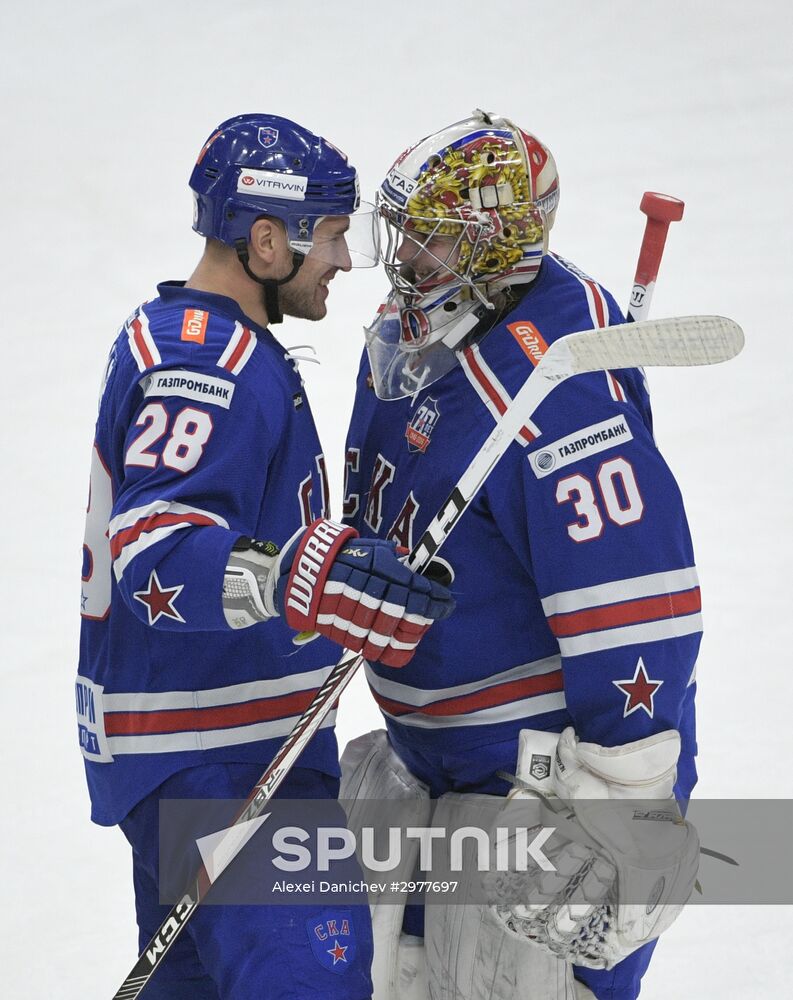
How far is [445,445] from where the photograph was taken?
7.16 ft

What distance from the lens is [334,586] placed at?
Result: 1885 millimetres

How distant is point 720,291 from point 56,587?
2673mm

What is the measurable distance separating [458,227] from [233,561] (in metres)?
0.61

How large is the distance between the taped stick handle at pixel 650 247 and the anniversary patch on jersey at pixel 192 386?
667mm

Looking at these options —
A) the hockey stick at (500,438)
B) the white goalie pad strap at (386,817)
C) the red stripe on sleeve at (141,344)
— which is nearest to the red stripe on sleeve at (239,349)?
the red stripe on sleeve at (141,344)

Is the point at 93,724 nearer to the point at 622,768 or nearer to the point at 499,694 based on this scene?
the point at 499,694

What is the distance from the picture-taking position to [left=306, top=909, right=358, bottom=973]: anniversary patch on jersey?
80.6 inches

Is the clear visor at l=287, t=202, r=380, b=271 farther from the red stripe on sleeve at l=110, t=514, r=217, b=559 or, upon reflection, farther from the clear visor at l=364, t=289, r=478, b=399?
the red stripe on sleeve at l=110, t=514, r=217, b=559

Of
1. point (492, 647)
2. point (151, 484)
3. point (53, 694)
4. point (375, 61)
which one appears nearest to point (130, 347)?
point (151, 484)

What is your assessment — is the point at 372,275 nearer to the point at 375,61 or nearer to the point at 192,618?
the point at 375,61

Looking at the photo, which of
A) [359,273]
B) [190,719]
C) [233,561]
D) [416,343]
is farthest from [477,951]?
[359,273]

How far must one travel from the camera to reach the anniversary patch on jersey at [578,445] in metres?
2.04

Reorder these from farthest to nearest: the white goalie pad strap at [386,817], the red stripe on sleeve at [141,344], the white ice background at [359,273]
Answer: the white ice background at [359,273] < the white goalie pad strap at [386,817] < the red stripe on sleeve at [141,344]

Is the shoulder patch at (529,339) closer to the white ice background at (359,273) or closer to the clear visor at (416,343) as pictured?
the clear visor at (416,343)
